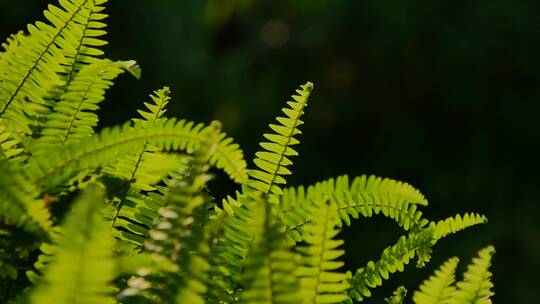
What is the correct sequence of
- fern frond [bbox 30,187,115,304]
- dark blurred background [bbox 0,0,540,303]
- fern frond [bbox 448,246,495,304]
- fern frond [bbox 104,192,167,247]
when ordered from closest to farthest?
fern frond [bbox 30,187,115,304]
fern frond [bbox 448,246,495,304]
fern frond [bbox 104,192,167,247]
dark blurred background [bbox 0,0,540,303]

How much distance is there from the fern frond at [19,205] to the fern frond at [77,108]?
144 mm

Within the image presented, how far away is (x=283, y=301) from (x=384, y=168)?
539 cm

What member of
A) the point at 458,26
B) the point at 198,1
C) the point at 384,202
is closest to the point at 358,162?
the point at 458,26

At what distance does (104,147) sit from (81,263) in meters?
0.21

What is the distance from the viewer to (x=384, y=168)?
19.2 ft

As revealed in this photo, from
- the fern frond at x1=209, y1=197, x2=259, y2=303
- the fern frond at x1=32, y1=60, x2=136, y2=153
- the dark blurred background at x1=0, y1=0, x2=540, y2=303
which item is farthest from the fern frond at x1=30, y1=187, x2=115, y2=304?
the dark blurred background at x1=0, y1=0, x2=540, y2=303

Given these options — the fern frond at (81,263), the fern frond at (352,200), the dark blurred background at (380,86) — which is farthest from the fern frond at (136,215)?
the dark blurred background at (380,86)

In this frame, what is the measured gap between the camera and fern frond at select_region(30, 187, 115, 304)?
1.51 ft

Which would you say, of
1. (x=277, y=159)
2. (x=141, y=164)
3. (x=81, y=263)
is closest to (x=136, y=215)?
(x=141, y=164)

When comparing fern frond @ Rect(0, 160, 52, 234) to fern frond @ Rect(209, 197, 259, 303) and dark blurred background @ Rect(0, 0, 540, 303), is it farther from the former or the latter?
dark blurred background @ Rect(0, 0, 540, 303)

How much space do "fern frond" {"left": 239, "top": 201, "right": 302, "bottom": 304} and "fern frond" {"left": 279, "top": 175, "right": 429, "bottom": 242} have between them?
0.62 ft

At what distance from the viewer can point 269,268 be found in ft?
1.76

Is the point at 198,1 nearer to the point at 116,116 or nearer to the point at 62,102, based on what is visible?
the point at 116,116

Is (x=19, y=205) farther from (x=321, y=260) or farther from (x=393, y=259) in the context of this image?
(x=393, y=259)
